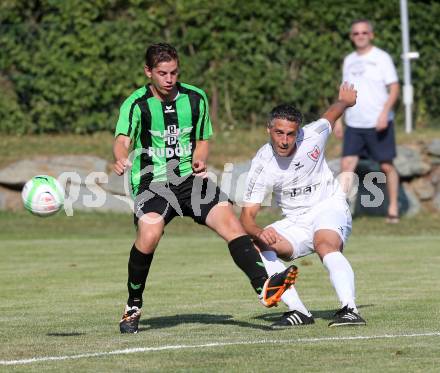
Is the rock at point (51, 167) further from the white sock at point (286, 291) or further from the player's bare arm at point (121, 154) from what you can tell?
the player's bare arm at point (121, 154)

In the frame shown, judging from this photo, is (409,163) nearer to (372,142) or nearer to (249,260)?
(372,142)

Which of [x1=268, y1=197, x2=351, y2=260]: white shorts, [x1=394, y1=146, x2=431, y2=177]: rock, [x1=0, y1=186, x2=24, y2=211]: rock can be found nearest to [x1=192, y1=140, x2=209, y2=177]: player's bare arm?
[x1=268, y1=197, x2=351, y2=260]: white shorts

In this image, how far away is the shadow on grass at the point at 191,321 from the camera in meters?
7.61

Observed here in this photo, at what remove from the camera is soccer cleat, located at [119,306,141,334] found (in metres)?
7.29

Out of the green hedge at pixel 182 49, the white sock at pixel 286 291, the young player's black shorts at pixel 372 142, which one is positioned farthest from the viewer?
the green hedge at pixel 182 49

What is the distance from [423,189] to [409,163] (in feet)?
1.45

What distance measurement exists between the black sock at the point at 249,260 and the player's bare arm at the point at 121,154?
2.74 feet

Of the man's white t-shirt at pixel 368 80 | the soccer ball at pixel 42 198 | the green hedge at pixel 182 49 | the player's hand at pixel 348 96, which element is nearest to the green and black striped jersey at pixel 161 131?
the soccer ball at pixel 42 198

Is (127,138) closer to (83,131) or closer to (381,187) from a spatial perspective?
(381,187)

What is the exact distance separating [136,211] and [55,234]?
767 cm

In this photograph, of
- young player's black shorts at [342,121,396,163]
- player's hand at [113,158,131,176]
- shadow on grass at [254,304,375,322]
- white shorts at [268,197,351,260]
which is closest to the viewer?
player's hand at [113,158,131,176]

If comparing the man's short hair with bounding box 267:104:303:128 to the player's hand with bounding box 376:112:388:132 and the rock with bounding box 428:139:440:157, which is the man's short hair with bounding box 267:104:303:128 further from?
the rock with bounding box 428:139:440:157

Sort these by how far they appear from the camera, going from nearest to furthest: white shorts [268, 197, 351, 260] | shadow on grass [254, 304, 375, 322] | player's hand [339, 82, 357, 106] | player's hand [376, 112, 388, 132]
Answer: white shorts [268, 197, 351, 260]
shadow on grass [254, 304, 375, 322]
player's hand [339, 82, 357, 106]
player's hand [376, 112, 388, 132]

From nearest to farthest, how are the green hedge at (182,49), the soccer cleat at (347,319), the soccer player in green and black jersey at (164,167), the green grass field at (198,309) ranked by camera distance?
the green grass field at (198,309) → the soccer cleat at (347,319) → the soccer player in green and black jersey at (164,167) → the green hedge at (182,49)
